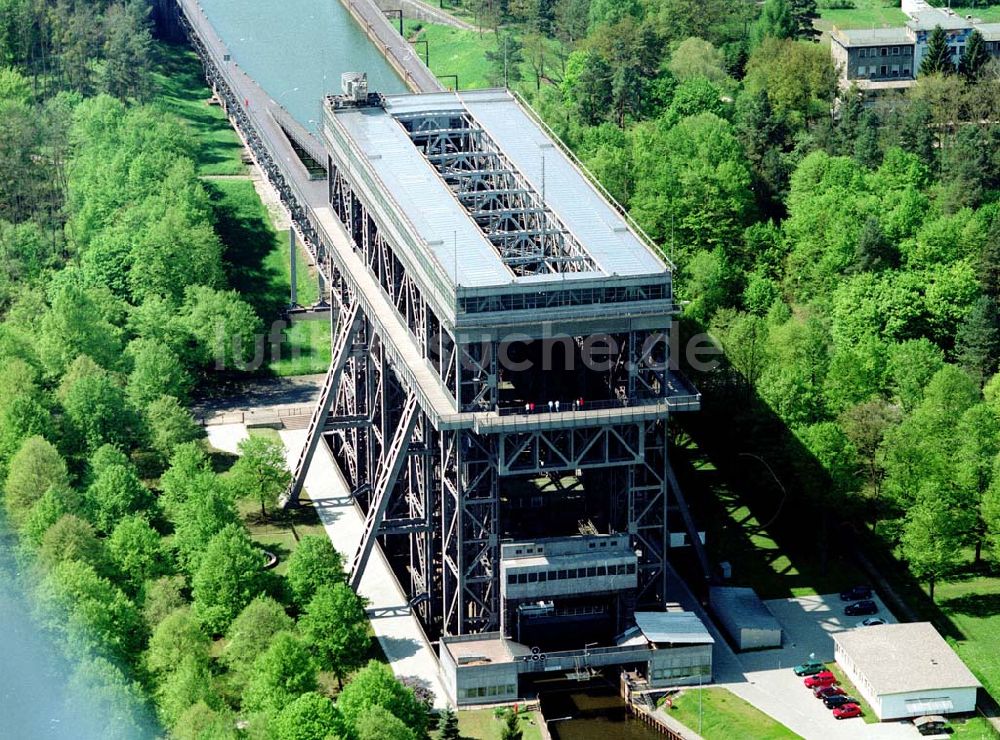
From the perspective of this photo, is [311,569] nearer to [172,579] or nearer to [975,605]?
[172,579]

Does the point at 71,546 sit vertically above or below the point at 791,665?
above

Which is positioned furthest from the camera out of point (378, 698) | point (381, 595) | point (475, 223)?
point (381, 595)

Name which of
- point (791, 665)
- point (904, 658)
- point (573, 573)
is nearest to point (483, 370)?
point (573, 573)

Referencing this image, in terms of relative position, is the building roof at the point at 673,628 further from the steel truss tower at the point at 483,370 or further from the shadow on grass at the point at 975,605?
the shadow on grass at the point at 975,605

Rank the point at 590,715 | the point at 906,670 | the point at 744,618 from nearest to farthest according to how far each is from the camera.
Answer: the point at 906,670, the point at 590,715, the point at 744,618

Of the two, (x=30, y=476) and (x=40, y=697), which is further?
(x=30, y=476)

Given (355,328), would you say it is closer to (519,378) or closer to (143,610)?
(519,378)
